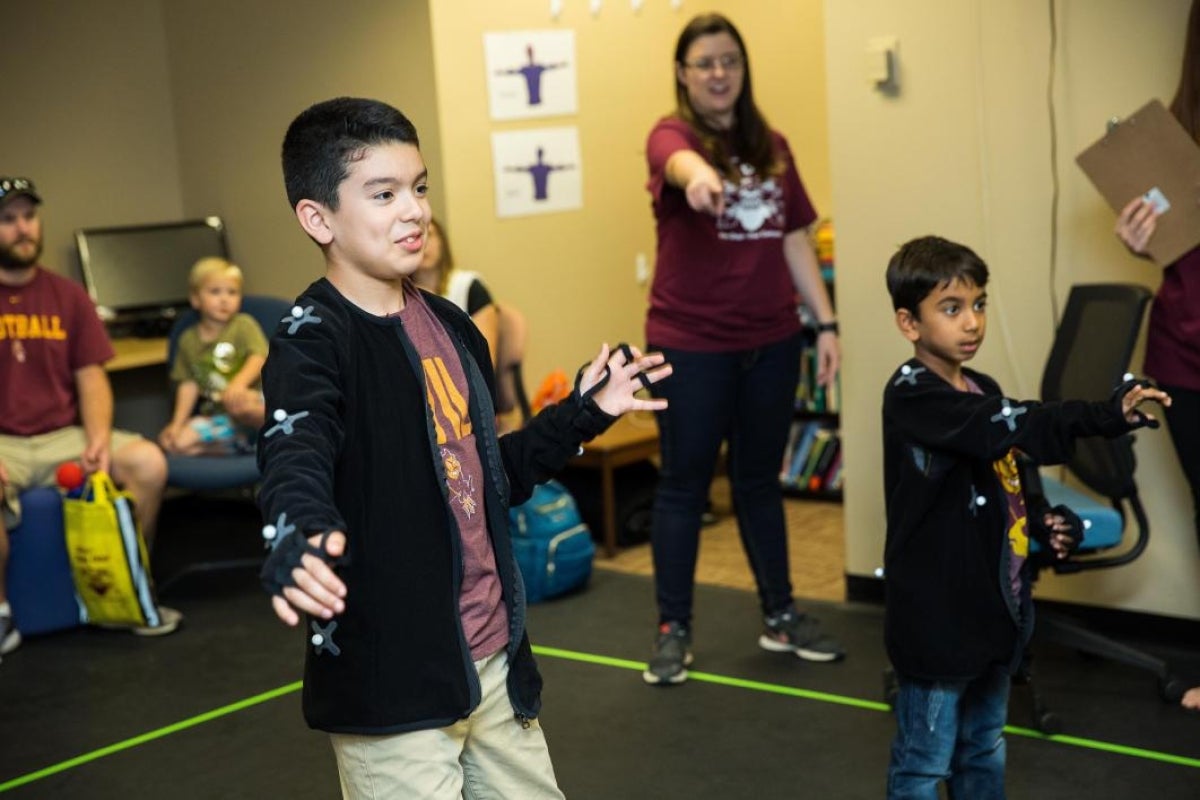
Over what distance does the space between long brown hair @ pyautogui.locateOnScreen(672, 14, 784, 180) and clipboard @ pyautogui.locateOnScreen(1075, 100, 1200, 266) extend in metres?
0.75

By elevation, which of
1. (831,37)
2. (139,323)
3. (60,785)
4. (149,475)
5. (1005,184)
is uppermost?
(831,37)

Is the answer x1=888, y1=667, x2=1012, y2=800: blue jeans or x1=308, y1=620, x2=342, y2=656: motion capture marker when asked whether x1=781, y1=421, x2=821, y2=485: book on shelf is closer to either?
x1=888, y1=667, x2=1012, y2=800: blue jeans

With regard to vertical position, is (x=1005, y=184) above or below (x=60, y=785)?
above

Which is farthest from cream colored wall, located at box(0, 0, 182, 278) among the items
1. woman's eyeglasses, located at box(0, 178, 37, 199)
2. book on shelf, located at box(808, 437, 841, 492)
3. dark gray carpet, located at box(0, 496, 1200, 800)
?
book on shelf, located at box(808, 437, 841, 492)

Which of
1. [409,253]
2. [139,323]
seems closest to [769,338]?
[409,253]

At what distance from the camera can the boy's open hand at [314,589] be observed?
162cm

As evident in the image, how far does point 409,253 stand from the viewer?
2.04 m

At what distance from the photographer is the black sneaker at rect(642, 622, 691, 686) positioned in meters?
3.95

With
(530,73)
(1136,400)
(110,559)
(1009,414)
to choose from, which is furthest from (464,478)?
(530,73)

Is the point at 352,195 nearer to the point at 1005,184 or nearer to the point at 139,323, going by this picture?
the point at 1005,184

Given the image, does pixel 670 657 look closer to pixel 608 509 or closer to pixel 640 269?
pixel 608 509

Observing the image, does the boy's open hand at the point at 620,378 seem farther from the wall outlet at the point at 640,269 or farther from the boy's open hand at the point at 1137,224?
the wall outlet at the point at 640,269

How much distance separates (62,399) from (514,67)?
196 cm

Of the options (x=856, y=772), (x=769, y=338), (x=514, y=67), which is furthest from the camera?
(x=514, y=67)
